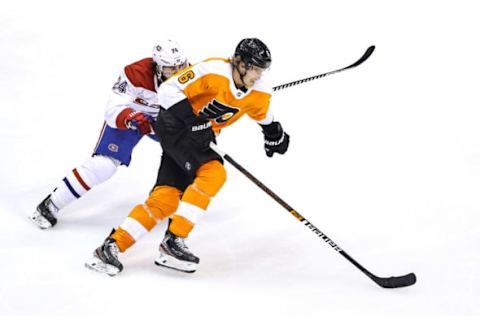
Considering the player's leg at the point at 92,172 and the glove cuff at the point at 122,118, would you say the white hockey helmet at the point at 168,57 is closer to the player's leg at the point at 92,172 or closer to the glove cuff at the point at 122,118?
the glove cuff at the point at 122,118

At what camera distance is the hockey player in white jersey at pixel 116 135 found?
3971 millimetres

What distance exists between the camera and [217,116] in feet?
11.9

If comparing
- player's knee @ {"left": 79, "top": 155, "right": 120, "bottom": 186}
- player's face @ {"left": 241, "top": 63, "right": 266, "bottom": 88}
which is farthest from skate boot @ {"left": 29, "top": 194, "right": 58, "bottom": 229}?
player's face @ {"left": 241, "top": 63, "right": 266, "bottom": 88}

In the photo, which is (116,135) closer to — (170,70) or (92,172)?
(92,172)

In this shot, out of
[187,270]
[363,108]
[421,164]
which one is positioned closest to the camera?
[187,270]

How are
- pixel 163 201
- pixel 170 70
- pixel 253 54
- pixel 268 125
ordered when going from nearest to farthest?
1. pixel 253 54
2. pixel 163 201
3. pixel 268 125
4. pixel 170 70

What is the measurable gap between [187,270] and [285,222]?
0.92 m

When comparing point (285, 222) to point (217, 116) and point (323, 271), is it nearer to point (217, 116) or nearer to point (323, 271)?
point (323, 271)

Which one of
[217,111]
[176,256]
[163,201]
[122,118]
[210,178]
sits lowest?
[176,256]

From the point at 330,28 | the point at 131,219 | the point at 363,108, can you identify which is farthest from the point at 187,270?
the point at 330,28

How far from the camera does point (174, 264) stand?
3.44 m

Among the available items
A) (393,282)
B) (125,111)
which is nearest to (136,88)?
(125,111)

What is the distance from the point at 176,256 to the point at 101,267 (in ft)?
1.15

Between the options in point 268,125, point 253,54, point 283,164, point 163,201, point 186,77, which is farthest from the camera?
point 283,164
